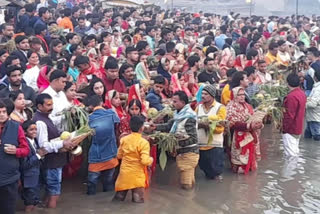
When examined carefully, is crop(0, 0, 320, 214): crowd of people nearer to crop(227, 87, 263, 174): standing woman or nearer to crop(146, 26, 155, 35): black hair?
crop(227, 87, 263, 174): standing woman

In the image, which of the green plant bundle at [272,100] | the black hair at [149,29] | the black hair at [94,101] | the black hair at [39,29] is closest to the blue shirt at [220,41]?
the black hair at [149,29]

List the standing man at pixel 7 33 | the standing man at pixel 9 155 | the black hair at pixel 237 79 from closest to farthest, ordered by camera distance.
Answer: the standing man at pixel 9 155
the black hair at pixel 237 79
the standing man at pixel 7 33

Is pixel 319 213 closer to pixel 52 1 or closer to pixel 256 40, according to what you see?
pixel 256 40

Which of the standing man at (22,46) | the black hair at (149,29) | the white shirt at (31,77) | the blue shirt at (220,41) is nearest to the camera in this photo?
the white shirt at (31,77)

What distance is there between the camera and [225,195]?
7809mm

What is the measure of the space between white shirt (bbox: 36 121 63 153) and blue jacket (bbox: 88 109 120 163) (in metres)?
0.71

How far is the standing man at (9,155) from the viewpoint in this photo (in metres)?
5.81

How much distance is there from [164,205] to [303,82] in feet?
21.3

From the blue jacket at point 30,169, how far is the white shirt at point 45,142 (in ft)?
0.60

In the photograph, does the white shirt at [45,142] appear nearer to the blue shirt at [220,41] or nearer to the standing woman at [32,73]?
the standing woman at [32,73]

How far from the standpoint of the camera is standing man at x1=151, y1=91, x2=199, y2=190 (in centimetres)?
770

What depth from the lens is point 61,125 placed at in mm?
7223

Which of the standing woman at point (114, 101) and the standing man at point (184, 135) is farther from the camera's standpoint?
the standing woman at point (114, 101)

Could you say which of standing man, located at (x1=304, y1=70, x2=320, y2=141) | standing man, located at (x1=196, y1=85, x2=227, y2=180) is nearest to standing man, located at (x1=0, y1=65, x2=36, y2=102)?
standing man, located at (x1=196, y1=85, x2=227, y2=180)
